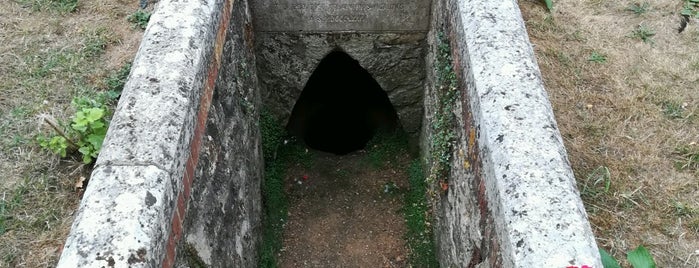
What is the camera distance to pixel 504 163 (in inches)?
109

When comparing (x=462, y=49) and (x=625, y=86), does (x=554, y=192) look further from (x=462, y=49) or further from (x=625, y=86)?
(x=625, y=86)

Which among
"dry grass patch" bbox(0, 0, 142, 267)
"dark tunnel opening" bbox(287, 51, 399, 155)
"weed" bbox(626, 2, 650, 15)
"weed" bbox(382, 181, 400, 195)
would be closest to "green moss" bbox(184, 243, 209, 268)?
"dry grass patch" bbox(0, 0, 142, 267)

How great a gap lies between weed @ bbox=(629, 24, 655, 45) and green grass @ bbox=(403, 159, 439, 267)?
2111mm

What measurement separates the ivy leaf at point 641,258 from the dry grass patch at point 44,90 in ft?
9.90

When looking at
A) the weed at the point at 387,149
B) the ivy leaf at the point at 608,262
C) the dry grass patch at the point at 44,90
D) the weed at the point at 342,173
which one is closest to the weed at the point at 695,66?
the ivy leaf at the point at 608,262

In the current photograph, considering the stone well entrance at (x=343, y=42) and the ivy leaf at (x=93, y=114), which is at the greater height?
the ivy leaf at (x=93, y=114)

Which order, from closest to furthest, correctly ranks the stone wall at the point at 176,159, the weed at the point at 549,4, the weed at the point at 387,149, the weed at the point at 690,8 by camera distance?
1. the stone wall at the point at 176,159
2. the weed at the point at 690,8
3. the weed at the point at 549,4
4. the weed at the point at 387,149

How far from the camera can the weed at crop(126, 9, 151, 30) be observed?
15.4 feet

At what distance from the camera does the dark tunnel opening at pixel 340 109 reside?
255 inches

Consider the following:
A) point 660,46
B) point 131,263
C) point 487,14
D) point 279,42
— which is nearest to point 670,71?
point 660,46

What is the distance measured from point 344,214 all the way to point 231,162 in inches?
69.5

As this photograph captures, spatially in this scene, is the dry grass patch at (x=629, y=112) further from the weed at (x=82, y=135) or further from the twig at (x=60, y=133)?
the twig at (x=60, y=133)

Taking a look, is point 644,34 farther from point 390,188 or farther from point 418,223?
point 390,188

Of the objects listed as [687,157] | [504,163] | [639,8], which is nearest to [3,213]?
[504,163]
